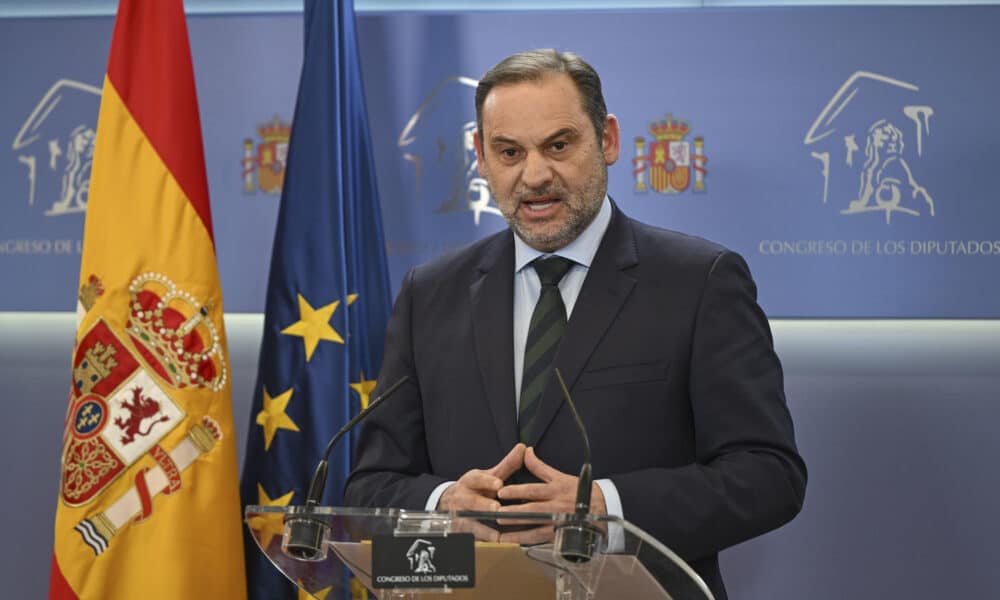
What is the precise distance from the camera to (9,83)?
363cm

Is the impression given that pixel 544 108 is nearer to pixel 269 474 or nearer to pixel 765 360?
pixel 765 360

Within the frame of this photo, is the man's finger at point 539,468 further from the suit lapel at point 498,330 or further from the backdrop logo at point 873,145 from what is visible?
the backdrop logo at point 873,145

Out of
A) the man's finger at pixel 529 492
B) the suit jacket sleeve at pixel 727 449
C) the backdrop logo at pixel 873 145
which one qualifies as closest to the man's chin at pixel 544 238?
the suit jacket sleeve at pixel 727 449

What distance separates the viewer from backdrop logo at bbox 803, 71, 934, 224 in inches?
130

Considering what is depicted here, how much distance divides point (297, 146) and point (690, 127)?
1145mm

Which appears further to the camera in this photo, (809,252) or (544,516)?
(809,252)

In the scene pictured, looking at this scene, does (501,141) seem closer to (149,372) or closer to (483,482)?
(483,482)

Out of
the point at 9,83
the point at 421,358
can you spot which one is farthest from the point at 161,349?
the point at 9,83

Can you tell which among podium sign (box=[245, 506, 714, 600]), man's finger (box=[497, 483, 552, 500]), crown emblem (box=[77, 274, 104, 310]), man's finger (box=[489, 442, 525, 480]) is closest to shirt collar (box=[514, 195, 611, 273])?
man's finger (box=[489, 442, 525, 480])

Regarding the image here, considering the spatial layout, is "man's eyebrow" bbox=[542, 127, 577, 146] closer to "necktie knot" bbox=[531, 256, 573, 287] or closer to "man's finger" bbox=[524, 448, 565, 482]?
"necktie knot" bbox=[531, 256, 573, 287]

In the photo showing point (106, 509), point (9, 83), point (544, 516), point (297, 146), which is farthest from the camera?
point (9, 83)

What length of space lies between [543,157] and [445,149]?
4.14 ft

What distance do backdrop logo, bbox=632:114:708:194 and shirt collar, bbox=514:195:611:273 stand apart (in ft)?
3.51

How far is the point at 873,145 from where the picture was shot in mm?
3316
